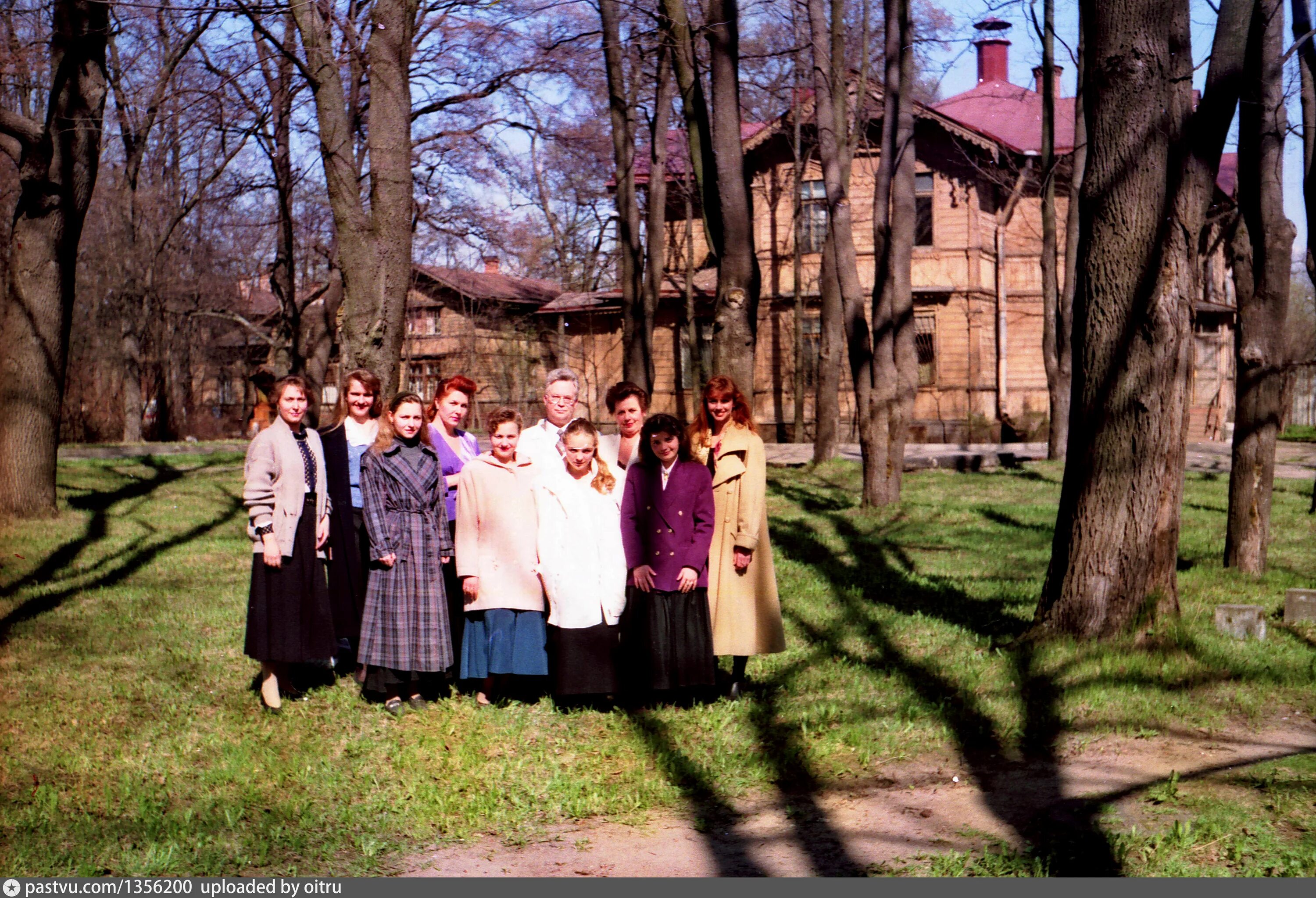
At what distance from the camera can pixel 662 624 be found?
7203mm

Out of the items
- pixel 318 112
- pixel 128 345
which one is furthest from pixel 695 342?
pixel 318 112

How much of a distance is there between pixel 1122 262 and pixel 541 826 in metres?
5.06

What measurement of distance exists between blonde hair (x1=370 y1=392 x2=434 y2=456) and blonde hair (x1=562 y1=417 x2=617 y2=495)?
2.71 ft

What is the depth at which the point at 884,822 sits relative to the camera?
18.8ft

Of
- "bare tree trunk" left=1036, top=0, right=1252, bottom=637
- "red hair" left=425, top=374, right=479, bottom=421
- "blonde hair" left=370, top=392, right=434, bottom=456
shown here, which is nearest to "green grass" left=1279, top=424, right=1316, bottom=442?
"bare tree trunk" left=1036, top=0, right=1252, bottom=637

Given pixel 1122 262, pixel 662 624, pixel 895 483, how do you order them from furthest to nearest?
pixel 895 483
pixel 1122 262
pixel 662 624

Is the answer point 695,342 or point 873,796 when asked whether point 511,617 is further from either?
point 695,342

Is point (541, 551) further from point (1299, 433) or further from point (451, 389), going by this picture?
point (1299, 433)

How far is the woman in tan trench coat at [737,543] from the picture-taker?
7406mm

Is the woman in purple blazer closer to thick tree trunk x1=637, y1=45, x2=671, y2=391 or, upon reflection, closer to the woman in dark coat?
the woman in dark coat

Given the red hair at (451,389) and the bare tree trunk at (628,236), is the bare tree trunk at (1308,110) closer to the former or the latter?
the bare tree trunk at (628,236)

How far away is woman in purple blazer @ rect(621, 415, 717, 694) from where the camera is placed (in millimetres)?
7195

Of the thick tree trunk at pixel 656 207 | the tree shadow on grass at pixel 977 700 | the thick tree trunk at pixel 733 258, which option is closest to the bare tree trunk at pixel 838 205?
the thick tree trunk at pixel 656 207

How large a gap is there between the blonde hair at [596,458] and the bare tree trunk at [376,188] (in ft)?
9.98
